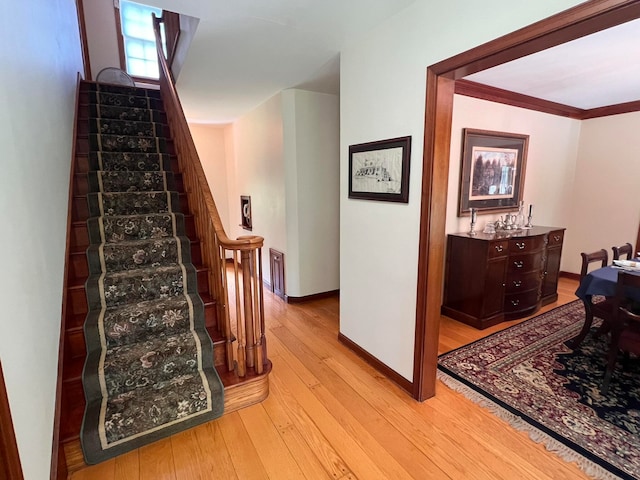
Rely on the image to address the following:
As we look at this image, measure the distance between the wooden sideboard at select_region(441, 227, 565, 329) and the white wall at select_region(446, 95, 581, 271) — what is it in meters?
0.38

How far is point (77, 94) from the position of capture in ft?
11.0

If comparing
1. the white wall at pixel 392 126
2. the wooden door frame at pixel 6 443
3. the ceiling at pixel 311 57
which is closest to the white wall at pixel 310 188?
the ceiling at pixel 311 57

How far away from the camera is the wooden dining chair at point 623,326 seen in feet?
6.35

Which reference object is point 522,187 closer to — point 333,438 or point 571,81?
point 571,81

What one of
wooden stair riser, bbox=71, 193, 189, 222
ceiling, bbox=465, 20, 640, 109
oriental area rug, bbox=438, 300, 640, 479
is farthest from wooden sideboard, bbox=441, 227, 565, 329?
wooden stair riser, bbox=71, 193, 189, 222

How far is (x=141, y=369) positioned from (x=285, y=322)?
1.62m

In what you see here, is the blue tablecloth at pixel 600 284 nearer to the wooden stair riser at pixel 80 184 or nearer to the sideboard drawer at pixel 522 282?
the sideboard drawer at pixel 522 282

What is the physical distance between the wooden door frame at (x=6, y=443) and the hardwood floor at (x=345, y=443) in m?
0.86

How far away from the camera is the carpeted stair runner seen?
1.77m

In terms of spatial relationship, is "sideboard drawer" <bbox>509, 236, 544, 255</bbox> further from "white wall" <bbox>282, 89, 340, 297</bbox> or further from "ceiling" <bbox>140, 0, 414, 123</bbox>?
"ceiling" <bbox>140, 0, 414, 123</bbox>

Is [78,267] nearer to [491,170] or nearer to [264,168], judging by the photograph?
[264,168]

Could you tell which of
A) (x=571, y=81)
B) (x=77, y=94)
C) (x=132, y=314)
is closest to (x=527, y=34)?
(x=571, y=81)

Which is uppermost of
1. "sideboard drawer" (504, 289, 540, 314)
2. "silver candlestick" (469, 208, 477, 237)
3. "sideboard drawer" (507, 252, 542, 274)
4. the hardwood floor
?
"silver candlestick" (469, 208, 477, 237)

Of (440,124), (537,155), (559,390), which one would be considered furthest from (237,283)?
(537,155)
